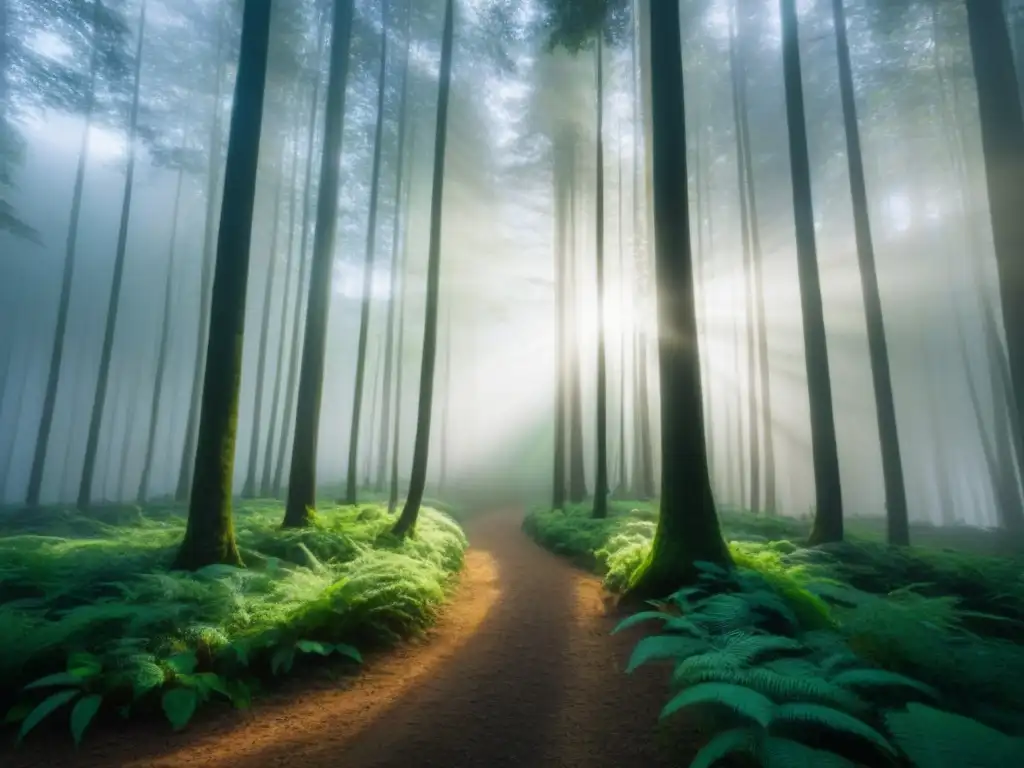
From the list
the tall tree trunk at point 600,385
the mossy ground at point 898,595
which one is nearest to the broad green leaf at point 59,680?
the mossy ground at point 898,595

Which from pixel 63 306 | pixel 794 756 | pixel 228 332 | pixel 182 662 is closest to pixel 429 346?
pixel 228 332

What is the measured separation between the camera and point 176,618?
4438mm

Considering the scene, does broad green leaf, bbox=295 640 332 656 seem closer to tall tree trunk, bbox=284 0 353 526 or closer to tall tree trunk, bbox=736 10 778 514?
tall tree trunk, bbox=284 0 353 526

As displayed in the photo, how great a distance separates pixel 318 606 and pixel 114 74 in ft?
68.3

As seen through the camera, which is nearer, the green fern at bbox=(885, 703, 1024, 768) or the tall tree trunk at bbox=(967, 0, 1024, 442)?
the green fern at bbox=(885, 703, 1024, 768)

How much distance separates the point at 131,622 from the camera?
14.0 feet

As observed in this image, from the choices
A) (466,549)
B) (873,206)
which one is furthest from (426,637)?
(873,206)

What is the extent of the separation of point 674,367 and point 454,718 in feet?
17.4

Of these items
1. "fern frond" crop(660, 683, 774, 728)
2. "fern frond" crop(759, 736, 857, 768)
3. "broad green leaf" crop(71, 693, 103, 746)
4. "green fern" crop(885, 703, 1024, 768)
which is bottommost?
"broad green leaf" crop(71, 693, 103, 746)

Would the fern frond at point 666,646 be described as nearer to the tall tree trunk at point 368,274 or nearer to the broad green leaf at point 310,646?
the broad green leaf at point 310,646

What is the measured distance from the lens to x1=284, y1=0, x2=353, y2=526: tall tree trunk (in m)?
10.6

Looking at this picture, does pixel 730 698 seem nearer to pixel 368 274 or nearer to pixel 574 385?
pixel 368 274

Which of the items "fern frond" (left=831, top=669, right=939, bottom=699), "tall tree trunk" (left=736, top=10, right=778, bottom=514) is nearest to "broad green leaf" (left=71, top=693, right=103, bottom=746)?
"fern frond" (left=831, top=669, right=939, bottom=699)

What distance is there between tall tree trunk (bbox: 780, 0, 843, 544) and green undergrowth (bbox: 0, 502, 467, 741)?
7789mm
